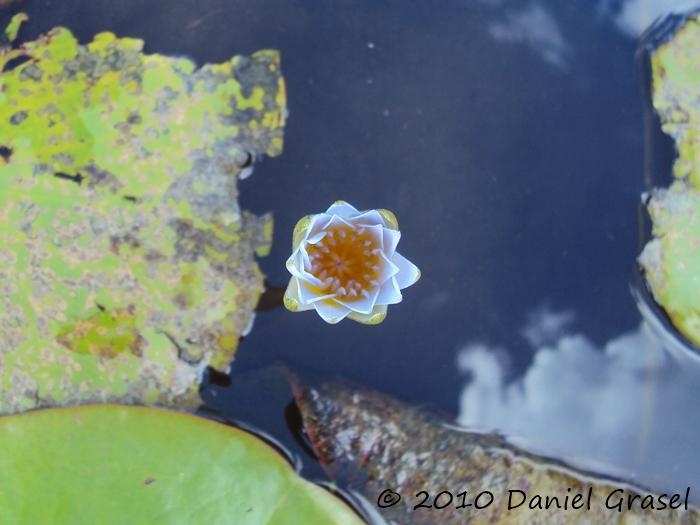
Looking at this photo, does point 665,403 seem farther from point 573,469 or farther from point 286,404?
point 286,404

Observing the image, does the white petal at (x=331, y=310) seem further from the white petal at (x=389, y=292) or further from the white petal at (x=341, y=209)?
the white petal at (x=341, y=209)

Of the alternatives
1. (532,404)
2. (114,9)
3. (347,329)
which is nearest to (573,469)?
(532,404)

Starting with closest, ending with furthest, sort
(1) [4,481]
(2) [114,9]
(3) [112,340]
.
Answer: (1) [4,481]
(3) [112,340]
(2) [114,9]

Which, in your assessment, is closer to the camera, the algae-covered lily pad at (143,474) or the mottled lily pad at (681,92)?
the algae-covered lily pad at (143,474)

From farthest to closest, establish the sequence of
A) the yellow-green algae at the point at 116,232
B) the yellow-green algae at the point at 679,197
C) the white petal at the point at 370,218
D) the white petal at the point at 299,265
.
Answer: the yellow-green algae at the point at 679,197 < the yellow-green algae at the point at 116,232 < the white petal at the point at 370,218 < the white petal at the point at 299,265

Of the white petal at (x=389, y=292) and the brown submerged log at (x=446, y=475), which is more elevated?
the white petal at (x=389, y=292)

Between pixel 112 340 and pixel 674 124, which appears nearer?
pixel 112 340

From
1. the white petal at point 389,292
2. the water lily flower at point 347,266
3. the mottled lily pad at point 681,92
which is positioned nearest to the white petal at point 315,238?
the water lily flower at point 347,266
